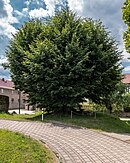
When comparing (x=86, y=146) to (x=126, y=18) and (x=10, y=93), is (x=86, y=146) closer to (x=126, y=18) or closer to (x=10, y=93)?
(x=126, y=18)

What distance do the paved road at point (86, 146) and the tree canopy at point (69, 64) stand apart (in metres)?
4.79

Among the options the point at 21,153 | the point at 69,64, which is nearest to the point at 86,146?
the point at 21,153

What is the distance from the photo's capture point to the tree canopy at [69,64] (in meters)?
14.9

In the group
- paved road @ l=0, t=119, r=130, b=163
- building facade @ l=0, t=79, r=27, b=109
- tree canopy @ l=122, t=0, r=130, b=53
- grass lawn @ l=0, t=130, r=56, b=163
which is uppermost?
tree canopy @ l=122, t=0, r=130, b=53

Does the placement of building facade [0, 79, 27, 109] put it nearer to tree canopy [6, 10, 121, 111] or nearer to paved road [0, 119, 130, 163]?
tree canopy [6, 10, 121, 111]

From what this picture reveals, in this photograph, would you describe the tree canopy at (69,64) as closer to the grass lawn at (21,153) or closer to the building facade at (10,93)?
the grass lawn at (21,153)

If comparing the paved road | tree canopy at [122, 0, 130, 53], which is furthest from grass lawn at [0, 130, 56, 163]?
tree canopy at [122, 0, 130, 53]

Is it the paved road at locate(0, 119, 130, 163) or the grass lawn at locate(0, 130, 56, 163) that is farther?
the paved road at locate(0, 119, 130, 163)

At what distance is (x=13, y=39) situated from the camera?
19.6 meters

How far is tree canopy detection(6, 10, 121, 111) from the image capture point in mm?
14945

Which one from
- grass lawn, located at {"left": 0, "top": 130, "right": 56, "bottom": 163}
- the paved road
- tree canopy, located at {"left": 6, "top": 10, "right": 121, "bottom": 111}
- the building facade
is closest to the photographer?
grass lawn, located at {"left": 0, "top": 130, "right": 56, "bottom": 163}

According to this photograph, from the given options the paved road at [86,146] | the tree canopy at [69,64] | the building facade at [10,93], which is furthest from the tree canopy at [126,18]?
the building facade at [10,93]

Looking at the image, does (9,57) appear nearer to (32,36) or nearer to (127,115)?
(32,36)

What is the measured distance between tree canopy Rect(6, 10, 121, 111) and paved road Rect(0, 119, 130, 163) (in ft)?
15.7
